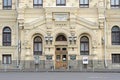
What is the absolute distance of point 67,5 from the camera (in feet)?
188

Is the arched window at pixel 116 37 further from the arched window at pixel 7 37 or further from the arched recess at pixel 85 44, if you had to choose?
the arched window at pixel 7 37

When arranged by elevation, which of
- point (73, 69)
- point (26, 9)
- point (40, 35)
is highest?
point (26, 9)

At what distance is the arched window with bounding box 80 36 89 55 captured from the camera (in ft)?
188

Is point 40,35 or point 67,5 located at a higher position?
point 67,5

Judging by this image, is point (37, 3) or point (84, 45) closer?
point (84, 45)

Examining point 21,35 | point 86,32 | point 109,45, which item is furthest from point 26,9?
point 109,45

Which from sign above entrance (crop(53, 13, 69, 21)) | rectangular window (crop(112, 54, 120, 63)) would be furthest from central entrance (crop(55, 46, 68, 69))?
rectangular window (crop(112, 54, 120, 63))

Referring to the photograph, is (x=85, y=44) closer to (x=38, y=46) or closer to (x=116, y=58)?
(x=116, y=58)

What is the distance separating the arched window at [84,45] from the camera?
5719cm

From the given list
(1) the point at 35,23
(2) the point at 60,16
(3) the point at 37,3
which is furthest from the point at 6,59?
(2) the point at 60,16

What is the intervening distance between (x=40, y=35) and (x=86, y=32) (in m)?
6.18

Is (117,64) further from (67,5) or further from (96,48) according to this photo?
(67,5)

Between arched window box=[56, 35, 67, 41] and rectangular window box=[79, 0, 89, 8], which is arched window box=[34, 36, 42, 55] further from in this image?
rectangular window box=[79, 0, 89, 8]

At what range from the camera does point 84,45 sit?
188 ft
